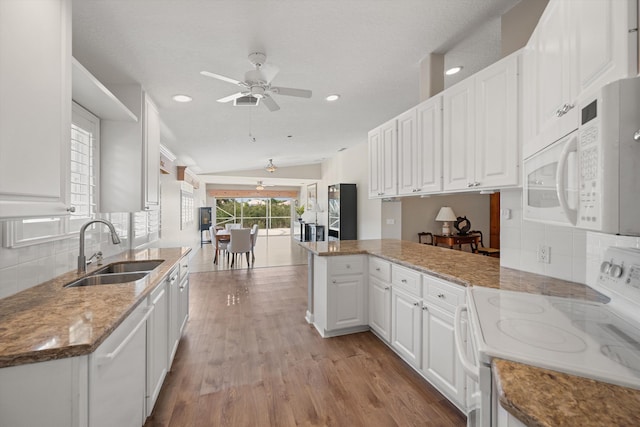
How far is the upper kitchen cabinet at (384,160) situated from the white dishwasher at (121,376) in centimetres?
248

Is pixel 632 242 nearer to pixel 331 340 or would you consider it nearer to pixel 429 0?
pixel 429 0

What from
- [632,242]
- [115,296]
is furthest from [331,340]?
[632,242]

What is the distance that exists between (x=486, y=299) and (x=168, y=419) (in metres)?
1.97

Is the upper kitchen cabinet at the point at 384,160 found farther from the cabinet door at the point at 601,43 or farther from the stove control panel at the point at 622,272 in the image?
the cabinet door at the point at 601,43

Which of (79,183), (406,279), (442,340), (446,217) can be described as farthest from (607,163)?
(446,217)

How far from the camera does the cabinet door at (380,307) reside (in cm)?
256

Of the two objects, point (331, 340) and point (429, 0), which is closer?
point (429, 0)

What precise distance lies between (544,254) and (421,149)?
4.20 ft

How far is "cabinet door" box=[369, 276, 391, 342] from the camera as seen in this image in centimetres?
256

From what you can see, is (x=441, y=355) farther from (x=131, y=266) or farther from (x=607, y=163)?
(x=131, y=266)

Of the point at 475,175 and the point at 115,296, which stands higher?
the point at 475,175

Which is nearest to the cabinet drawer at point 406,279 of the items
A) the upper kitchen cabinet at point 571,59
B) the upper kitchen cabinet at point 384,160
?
the upper kitchen cabinet at point 384,160

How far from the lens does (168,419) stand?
69.8 inches

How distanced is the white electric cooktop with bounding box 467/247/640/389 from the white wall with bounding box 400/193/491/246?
3613 mm
